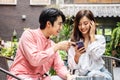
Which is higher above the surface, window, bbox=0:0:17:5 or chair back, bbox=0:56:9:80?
chair back, bbox=0:56:9:80

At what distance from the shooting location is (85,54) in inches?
95.0

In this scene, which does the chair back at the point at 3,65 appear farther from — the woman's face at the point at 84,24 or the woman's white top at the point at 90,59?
the woman's face at the point at 84,24

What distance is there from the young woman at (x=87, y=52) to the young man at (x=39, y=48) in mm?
202

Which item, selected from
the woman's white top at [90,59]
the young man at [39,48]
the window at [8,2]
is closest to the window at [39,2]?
the window at [8,2]

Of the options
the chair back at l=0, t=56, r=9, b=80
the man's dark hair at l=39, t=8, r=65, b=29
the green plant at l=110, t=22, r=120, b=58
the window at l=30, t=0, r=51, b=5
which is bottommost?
the green plant at l=110, t=22, r=120, b=58

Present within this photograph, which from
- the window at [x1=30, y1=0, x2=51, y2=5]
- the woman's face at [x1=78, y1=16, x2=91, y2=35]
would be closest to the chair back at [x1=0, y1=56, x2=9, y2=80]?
the woman's face at [x1=78, y1=16, x2=91, y2=35]

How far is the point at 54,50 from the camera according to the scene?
7.03 ft

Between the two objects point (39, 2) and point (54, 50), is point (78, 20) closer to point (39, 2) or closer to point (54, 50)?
point (54, 50)

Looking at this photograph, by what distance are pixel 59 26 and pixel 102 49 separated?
1.15 ft


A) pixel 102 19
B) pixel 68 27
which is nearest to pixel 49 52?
pixel 68 27

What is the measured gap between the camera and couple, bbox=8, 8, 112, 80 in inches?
85.0

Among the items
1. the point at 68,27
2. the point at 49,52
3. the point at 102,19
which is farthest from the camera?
the point at 102,19

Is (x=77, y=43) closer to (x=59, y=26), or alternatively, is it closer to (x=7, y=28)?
(x=59, y=26)

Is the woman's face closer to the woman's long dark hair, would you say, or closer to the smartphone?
the woman's long dark hair
